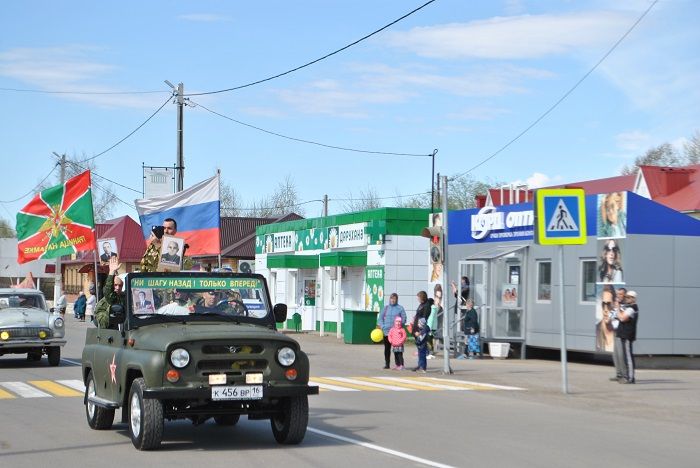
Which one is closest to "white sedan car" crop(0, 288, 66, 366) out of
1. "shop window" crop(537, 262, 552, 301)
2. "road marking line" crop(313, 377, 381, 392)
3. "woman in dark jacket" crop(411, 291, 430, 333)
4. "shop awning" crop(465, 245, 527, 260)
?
"road marking line" crop(313, 377, 381, 392)

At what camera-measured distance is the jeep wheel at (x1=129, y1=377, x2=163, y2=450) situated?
10422mm

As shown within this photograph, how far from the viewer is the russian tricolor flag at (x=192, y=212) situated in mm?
26031

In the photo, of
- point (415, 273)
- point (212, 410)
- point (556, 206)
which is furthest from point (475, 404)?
point (415, 273)

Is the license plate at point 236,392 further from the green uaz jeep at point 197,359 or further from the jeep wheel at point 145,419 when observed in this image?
the jeep wheel at point 145,419

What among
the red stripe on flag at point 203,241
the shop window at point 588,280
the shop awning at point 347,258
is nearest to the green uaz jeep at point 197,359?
the red stripe on flag at point 203,241

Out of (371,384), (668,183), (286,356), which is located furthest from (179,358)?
(668,183)

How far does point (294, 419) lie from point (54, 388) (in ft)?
29.0

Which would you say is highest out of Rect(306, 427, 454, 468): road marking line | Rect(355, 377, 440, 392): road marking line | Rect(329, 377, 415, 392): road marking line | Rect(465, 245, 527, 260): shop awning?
Rect(465, 245, 527, 260): shop awning

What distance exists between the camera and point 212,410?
10656 millimetres

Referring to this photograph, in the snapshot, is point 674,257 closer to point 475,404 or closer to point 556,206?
point 556,206

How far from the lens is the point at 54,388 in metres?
18.5

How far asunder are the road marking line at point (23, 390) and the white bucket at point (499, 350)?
549 inches

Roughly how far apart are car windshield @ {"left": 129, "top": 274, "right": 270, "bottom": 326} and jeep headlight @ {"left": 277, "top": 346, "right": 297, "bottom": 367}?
3.71ft

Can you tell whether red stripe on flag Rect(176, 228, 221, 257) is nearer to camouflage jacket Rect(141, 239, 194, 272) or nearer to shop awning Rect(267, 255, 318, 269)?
camouflage jacket Rect(141, 239, 194, 272)
